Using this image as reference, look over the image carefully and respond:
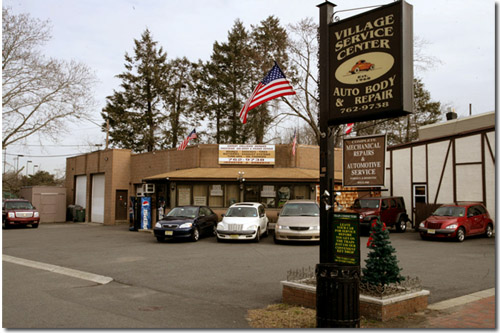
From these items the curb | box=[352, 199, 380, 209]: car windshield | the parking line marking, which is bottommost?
the parking line marking

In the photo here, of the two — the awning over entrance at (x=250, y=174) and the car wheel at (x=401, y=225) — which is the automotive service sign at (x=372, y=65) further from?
the awning over entrance at (x=250, y=174)

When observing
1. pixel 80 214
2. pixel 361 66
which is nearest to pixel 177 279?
pixel 361 66

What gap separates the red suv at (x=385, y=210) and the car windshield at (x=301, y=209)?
362cm

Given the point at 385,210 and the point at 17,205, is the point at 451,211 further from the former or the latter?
the point at 17,205

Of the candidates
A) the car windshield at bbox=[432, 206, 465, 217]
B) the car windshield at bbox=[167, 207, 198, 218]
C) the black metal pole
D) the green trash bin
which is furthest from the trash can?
the black metal pole

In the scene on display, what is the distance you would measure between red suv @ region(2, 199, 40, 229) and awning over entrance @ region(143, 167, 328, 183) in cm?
836

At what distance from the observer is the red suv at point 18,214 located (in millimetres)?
26828

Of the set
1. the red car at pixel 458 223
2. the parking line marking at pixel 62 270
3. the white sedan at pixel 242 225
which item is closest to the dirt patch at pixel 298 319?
the parking line marking at pixel 62 270

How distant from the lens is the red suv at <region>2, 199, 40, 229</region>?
26.8 meters

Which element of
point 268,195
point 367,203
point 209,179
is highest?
point 209,179

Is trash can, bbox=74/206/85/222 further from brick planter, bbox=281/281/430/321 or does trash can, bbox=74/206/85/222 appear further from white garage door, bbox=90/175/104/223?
brick planter, bbox=281/281/430/321

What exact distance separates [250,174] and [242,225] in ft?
26.1

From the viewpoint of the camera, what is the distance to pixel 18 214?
89.1 feet

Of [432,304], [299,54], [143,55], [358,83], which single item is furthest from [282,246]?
[143,55]
